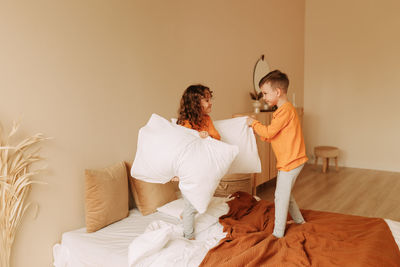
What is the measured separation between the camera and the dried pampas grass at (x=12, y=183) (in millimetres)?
1827

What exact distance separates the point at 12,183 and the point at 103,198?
60cm

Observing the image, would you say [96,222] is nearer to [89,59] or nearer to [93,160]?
[93,160]

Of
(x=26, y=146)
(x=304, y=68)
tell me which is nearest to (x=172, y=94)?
(x=26, y=146)

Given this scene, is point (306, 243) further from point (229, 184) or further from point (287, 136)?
point (229, 184)

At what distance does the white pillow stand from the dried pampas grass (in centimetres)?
68

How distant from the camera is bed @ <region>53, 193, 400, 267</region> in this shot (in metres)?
1.77

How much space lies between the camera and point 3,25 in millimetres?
1870

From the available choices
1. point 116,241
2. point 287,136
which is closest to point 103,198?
point 116,241

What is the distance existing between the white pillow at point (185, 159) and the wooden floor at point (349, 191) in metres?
2.25

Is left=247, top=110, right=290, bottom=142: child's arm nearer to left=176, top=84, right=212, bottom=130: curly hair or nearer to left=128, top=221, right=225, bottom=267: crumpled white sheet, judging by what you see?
left=176, top=84, right=212, bottom=130: curly hair

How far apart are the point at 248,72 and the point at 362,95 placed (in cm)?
264

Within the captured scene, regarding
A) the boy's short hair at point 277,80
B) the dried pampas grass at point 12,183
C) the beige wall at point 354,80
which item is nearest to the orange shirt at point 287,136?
the boy's short hair at point 277,80

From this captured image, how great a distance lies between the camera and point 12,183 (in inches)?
74.0

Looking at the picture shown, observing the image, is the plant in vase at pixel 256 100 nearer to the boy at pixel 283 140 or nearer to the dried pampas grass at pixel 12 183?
the boy at pixel 283 140
